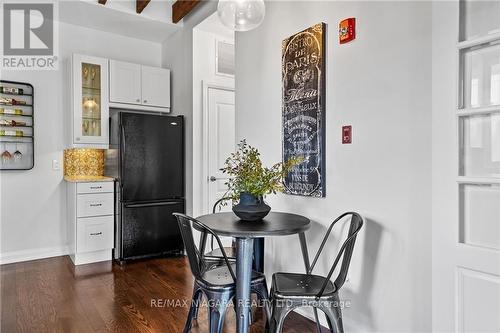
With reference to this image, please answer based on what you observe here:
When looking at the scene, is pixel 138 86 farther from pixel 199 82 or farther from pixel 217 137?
pixel 217 137

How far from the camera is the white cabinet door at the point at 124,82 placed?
157 inches

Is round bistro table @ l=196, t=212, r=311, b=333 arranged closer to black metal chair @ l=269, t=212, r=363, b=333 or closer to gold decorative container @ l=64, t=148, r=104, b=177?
black metal chair @ l=269, t=212, r=363, b=333

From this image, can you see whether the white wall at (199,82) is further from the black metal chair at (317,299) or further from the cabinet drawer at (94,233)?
the black metal chair at (317,299)

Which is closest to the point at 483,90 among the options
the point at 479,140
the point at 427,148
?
the point at 479,140

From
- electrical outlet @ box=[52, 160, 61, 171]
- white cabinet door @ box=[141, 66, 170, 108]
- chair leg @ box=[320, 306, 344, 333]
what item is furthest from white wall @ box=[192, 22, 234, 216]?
chair leg @ box=[320, 306, 344, 333]

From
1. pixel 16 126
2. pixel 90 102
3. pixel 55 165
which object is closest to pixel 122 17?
pixel 90 102

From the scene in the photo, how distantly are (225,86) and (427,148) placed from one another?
2957mm

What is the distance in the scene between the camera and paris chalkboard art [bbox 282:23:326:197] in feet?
7.64

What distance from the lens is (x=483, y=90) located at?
1522 mm

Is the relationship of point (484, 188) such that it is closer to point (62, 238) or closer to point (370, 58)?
point (370, 58)

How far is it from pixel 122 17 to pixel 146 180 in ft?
6.48

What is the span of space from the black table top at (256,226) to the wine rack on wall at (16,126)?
9.36 ft

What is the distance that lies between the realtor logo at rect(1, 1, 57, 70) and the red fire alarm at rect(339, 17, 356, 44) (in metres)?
3.30

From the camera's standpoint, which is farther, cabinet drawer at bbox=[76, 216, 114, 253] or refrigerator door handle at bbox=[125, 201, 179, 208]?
refrigerator door handle at bbox=[125, 201, 179, 208]
